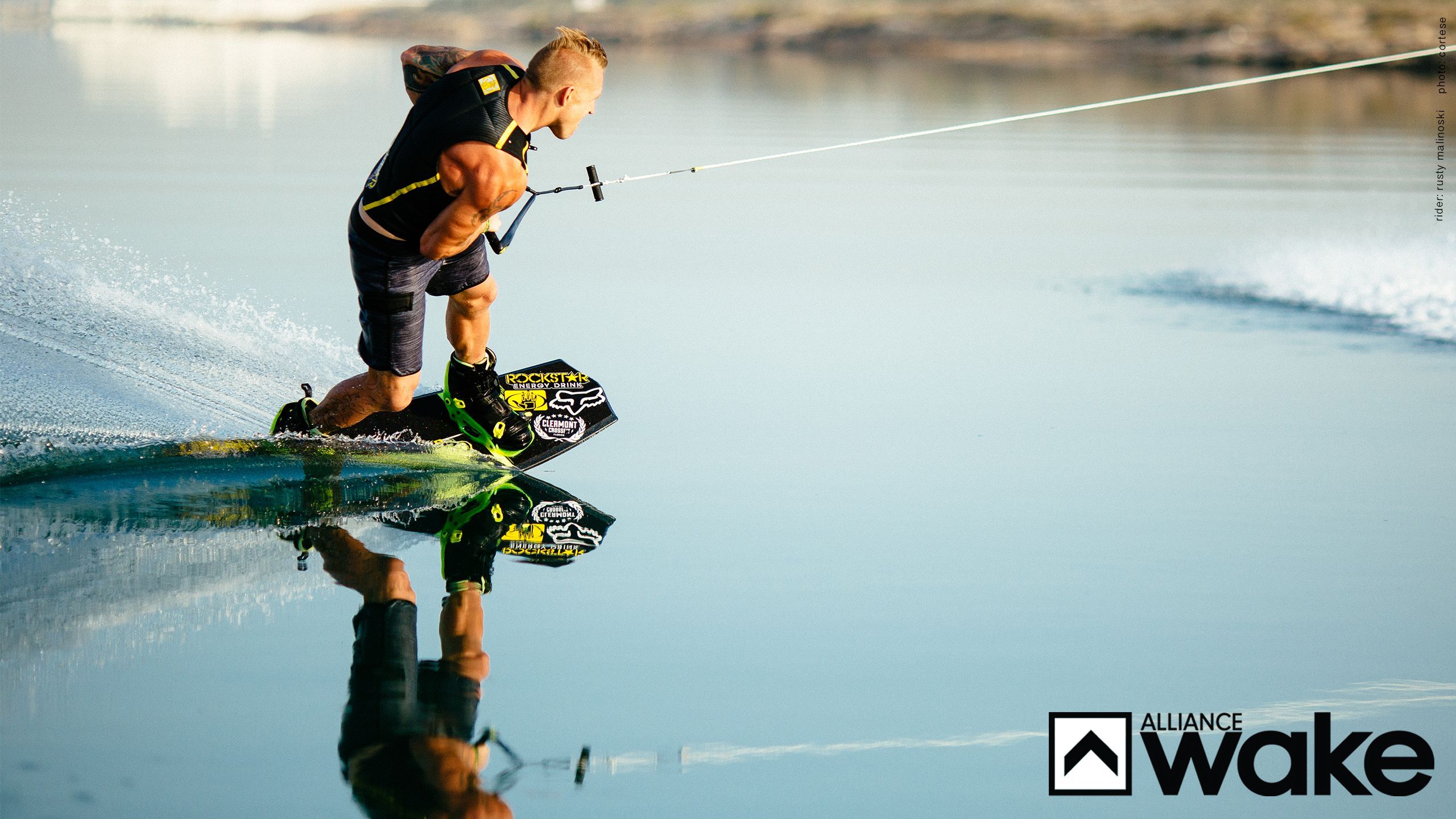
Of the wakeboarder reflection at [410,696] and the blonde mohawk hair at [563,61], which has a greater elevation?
the blonde mohawk hair at [563,61]

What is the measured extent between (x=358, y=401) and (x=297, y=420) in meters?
0.23

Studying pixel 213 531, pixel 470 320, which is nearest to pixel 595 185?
pixel 470 320

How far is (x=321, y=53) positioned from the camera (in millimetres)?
31109

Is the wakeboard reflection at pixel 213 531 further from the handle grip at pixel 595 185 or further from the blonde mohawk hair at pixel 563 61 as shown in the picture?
the blonde mohawk hair at pixel 563 61

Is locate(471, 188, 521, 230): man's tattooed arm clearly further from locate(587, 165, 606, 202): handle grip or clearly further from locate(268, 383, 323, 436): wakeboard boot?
locate(268, 383, 323, 436): wakeboard boot

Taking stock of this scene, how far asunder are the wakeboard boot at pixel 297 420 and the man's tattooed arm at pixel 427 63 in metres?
1.07

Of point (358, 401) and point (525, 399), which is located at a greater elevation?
point (525, 399)

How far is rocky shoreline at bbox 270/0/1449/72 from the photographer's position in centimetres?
2734

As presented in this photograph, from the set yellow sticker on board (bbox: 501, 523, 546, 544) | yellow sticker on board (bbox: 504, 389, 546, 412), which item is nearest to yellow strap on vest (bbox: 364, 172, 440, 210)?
yellow sticker on board (bbox: 504, 389, 546, 412)

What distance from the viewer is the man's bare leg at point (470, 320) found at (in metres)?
5.11

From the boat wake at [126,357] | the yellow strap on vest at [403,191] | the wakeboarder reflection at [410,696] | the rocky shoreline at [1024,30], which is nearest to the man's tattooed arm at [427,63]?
the yellow strap on vest at [403,191]

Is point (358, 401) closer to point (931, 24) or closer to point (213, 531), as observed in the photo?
point (213, 531)

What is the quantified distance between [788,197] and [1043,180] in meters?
2.26

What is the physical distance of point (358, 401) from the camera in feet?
16.1
